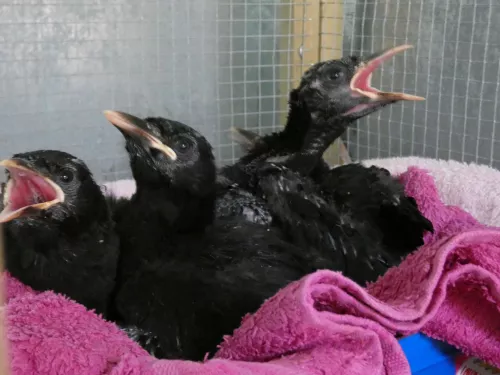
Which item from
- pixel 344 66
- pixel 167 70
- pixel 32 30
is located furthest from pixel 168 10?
pixel 344 66

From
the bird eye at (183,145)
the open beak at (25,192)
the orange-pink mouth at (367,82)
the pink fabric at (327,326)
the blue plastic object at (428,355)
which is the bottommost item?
the blue plastic object at (428,355)

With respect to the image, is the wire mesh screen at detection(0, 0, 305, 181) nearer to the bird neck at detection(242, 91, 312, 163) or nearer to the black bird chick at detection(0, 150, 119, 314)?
the bird neck at detection(242, 91, 312, 163)

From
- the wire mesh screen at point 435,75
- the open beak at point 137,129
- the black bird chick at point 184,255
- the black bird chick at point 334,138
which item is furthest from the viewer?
the wire mesh screen at point 435,75

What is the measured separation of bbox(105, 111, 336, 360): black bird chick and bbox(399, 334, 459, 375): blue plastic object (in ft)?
0.78

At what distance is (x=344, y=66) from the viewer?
150cm

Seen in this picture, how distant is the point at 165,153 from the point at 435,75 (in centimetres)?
114

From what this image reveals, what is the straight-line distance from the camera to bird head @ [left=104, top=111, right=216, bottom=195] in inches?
43.8

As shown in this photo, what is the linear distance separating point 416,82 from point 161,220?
1186 mm

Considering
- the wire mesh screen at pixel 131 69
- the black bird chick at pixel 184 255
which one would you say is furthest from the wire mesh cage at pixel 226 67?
the black bird chick at pixel 184 255

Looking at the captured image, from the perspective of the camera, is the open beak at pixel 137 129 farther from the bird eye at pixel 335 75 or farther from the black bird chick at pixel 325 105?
the bird eye at pixel 335 75

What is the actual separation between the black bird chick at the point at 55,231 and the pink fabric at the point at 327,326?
0.14 meters

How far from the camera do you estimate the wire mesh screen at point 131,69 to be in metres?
1.84

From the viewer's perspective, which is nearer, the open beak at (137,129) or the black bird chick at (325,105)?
the open beak at (137,129)

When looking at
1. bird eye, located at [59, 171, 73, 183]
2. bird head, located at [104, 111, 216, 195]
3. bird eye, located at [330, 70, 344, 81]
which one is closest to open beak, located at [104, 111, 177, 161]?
bird head, located at [104, 111, 216, 195]
